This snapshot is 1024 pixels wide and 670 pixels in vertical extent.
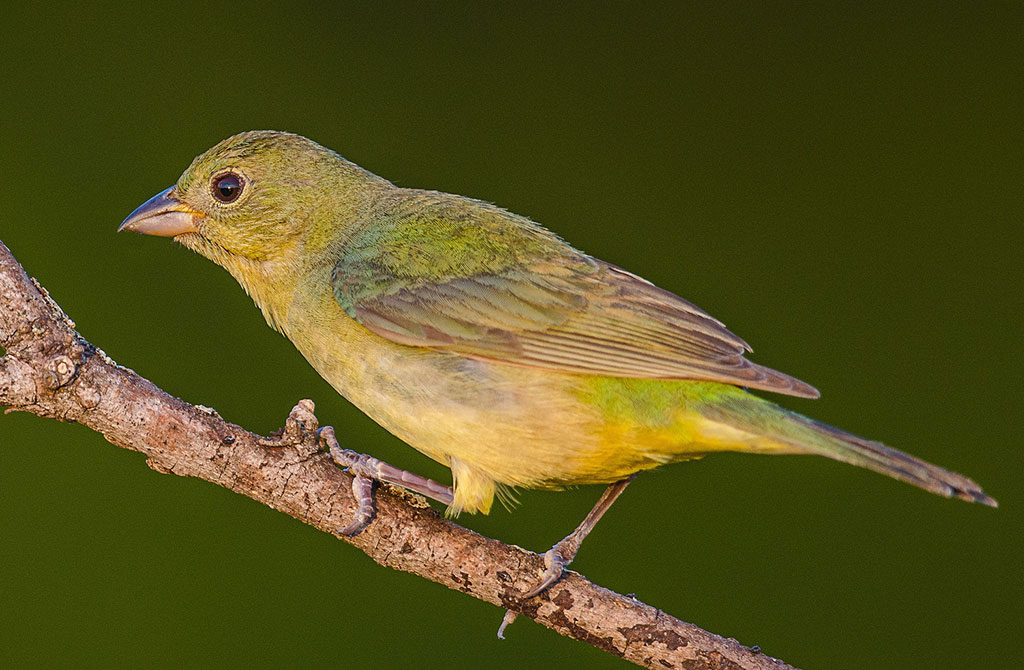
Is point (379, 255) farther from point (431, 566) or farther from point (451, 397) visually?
point (431, 566)

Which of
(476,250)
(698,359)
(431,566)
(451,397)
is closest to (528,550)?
(431,566)

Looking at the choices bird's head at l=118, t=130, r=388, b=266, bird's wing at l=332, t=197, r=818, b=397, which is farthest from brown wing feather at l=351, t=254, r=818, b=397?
bird's head at l=118, t=130, r=388, b=266

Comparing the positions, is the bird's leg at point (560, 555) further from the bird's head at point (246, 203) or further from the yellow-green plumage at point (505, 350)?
the bird's head at point (246, 203)

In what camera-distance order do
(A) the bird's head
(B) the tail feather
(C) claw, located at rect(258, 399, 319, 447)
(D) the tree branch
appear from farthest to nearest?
(A) the bird's head, (C) claw, located at rect(258, 399, 319, 447), (D) the tree branch, (B) the tail feather

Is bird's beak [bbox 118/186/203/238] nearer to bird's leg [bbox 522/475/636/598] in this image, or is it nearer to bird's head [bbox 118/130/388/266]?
bird's head [bbox 118/130/388/266]

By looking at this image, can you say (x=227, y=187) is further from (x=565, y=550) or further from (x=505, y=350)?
(x=565, y=550)
